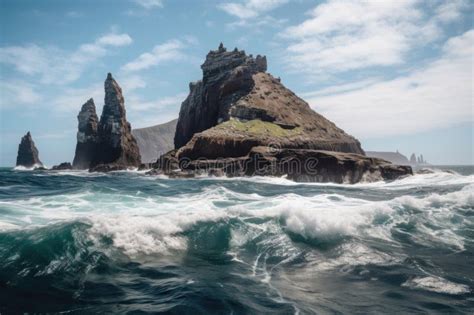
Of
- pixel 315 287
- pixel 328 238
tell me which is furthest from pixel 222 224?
pixel 315 287

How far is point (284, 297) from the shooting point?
7.87 metres

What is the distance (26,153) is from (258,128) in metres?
117

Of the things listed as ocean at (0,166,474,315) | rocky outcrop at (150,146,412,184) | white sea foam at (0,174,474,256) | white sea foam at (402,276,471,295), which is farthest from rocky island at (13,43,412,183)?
white sea foam at (402,276,471,295)

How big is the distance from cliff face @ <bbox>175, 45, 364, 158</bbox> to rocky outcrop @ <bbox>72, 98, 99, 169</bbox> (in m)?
32.3

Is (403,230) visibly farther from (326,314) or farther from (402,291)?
(326,314)

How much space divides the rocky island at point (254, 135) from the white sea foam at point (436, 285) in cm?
3958

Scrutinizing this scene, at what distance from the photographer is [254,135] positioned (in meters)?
71.0

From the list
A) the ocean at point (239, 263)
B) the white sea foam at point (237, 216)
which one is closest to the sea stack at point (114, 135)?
the white sea foam at point (237, 216)

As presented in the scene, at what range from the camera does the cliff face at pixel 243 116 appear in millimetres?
67688

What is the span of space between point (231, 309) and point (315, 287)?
8.50 feet

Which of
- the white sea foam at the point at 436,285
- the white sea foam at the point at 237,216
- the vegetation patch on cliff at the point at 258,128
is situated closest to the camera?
the white sea foam at the point at 436,285

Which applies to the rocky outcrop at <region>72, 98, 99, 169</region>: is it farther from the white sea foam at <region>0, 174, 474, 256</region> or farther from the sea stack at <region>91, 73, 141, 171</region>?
the white sea foam at <region>0, 174, 474, 256</region>

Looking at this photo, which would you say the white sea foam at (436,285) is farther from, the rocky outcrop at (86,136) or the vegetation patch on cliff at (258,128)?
the rocky outcrop at (86,136)

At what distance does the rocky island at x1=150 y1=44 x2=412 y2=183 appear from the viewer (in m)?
50.2
